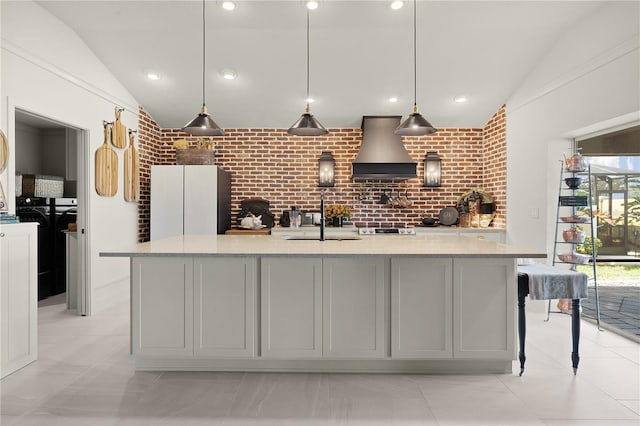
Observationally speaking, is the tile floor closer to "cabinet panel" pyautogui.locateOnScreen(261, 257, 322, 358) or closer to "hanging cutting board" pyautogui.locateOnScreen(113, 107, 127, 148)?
"cabinet panel" pyautogui.locateOnScreen(261, 257, 322, 358)

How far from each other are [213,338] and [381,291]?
119 centimetres

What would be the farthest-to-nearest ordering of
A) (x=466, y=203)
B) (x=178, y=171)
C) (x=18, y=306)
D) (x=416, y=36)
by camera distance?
(x=466, y=203), (x=178, y=171), (x=416, y=36), (x=18, y=306)

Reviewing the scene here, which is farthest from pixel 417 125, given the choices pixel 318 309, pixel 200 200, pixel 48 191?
pixel 48 191

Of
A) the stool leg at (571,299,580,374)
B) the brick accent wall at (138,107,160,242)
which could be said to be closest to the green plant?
the stool leg at (571,299,580,374)

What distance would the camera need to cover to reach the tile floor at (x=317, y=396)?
2254mm

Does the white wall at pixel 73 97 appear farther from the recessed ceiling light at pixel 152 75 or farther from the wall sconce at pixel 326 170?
the wall sconce at pixel 326 170

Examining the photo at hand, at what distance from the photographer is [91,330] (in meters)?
3.89

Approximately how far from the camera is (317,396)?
2.52 metres

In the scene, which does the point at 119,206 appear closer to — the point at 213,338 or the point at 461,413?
the point at 213,338

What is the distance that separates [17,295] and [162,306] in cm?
106

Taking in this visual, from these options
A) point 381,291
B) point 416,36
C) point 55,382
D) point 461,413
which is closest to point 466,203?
point 416,36

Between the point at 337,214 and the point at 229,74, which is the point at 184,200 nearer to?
the point at 229,74

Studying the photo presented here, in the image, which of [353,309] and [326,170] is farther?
[326,170]

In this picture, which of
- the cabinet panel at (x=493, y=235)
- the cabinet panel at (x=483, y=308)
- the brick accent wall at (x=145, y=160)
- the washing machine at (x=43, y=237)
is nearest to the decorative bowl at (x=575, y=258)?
the cabinet panel at (x=493, y=235)
